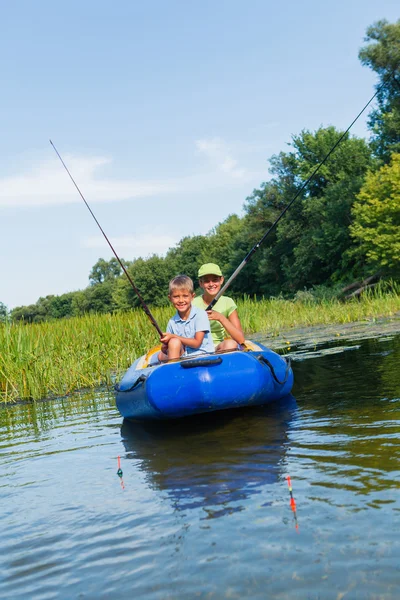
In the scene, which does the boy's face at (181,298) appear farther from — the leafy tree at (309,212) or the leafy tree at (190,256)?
the leafy tree at (190,256)

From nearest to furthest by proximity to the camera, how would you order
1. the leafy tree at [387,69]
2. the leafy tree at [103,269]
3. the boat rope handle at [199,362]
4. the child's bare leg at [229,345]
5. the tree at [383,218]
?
the boat rope handle at [199,362]
the child's bare leg at [229,345]
the tree at [383,218]
the leafy tree at [387,69]
the leafy tree at [103,269]

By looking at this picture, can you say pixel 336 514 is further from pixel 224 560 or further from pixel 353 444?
pixel 353 444

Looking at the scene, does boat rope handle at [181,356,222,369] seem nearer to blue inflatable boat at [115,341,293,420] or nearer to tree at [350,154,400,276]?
blue inflatable boat at [115,341,293,420]

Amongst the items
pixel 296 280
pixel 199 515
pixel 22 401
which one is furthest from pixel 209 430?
pixel 296 280

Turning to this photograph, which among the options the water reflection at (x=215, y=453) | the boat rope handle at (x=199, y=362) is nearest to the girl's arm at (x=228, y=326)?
the water reflection at (x=215, y=453)

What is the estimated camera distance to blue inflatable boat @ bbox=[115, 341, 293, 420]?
537 centimetres

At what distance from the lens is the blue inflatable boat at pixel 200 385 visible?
5.37 meters

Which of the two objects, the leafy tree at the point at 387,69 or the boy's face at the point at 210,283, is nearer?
the boy's face at the point at 210,283

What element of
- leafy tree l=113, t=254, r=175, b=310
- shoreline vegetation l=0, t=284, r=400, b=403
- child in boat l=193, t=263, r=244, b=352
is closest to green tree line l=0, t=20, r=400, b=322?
leafy tree l=113, t=254, r=175, b=310

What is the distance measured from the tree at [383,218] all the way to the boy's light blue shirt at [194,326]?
2735cm

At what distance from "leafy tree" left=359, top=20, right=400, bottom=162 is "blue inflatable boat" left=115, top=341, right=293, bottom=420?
108ft

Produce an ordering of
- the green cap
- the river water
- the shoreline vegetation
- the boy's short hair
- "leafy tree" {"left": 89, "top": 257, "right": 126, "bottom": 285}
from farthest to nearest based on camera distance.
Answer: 1. "leafy tree" {"left": 89, "top": 257, "right": 126, "bottom": 285}
2. the shoreline vegetation
3. the green cap
4. the boy's short hair
5. the river water

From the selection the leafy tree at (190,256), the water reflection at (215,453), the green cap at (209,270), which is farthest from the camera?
the leafy tree at (190,256)

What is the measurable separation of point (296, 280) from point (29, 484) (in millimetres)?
44098
